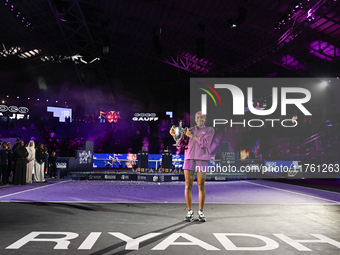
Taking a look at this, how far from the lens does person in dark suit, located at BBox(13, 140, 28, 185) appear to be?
40.3 ft

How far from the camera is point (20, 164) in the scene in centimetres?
1234

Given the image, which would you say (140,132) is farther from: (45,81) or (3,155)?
(3,155)

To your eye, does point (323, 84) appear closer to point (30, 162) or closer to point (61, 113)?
point (30, 162)

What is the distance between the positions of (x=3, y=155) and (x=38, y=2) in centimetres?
1242

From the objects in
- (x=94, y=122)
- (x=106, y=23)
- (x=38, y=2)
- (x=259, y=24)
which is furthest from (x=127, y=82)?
(x=259, y=24)

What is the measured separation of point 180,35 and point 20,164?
16599 millimetres

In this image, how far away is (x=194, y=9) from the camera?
20.3m

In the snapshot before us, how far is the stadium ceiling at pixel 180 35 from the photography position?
723 inches

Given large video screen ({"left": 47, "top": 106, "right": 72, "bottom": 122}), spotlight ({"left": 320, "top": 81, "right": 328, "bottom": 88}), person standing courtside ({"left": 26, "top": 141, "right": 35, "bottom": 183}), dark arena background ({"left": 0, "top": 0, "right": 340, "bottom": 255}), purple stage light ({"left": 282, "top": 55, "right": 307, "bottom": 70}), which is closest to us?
dark arena background ({"left": 0, "top": 0, "right": 340, "bottom": 255})

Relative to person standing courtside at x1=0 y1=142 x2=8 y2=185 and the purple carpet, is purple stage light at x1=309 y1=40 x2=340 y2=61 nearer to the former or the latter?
the purple carpet

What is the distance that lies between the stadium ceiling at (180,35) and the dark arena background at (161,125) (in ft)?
0.37

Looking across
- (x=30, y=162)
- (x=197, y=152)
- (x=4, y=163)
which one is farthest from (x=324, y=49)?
(x=4, y=163)

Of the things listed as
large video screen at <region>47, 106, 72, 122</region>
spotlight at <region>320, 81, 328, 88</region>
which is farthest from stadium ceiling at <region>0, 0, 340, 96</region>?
large video screen at <region>47, 106, 72, 122</region>

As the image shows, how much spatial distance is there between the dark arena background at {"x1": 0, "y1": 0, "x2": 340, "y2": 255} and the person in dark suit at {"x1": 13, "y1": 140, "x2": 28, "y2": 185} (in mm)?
169
